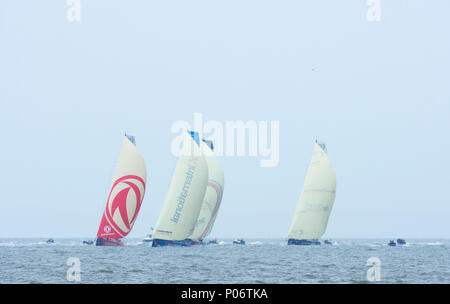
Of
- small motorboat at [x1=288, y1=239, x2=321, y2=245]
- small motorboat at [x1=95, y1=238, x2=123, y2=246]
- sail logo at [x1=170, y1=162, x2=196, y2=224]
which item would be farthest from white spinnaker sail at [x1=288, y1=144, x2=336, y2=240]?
small motorboat at [x1=95, y1=238, x2=123, y2=246]

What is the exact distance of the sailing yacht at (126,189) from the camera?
71.2 meters

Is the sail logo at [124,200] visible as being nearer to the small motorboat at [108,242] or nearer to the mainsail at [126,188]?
the mainsail at [126,188]

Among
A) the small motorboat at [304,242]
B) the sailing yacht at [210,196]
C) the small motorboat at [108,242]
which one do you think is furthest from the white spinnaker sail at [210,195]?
the small motorboat at [304,242]

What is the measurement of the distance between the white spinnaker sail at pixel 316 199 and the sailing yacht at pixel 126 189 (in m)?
22.7

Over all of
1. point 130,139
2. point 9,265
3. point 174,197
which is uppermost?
point 130,139

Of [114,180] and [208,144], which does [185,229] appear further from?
[208,144]

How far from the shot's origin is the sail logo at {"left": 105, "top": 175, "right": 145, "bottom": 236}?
71.1 meters

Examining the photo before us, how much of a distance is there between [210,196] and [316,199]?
12.8 m

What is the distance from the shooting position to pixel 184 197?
6944 cm

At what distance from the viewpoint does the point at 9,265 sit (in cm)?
5188

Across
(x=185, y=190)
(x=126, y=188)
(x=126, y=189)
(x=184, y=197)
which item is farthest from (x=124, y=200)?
(x=185, y=190)
